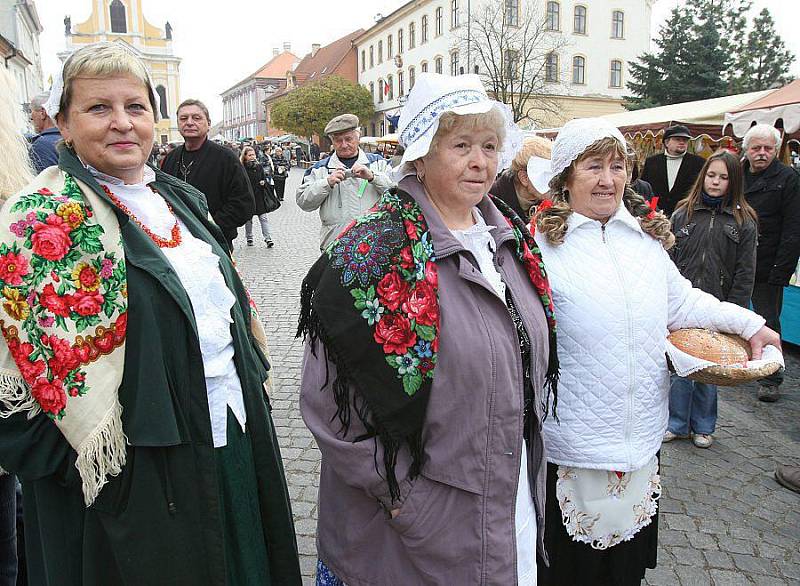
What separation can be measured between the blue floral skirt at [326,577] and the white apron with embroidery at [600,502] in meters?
0.86

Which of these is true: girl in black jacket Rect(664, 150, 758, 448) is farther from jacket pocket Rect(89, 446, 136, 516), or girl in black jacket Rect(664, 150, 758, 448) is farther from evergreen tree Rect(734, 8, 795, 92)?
evergreen tree Rect(734, 8, 795, 92)

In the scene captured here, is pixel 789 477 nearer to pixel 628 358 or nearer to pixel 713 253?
pixel 713 253

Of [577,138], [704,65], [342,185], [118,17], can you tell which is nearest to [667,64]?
[704,65]

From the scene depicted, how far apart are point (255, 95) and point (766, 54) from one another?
7258 cm

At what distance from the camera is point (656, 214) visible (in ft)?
7.89

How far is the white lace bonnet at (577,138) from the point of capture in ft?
7.44

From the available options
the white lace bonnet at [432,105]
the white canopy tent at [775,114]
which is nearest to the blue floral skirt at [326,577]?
the white lace bonnet at [432,105]

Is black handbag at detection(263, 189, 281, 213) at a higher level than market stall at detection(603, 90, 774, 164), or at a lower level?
lower

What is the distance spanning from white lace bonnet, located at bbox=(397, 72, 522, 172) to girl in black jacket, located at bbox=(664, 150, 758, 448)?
3.06m

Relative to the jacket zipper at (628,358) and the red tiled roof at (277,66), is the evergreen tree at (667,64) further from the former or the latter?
the red tiled roof at (277,66)

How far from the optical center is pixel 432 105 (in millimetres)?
1793

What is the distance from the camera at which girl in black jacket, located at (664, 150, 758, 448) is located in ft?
14.0

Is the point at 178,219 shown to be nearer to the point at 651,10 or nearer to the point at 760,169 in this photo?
the point at 760,169

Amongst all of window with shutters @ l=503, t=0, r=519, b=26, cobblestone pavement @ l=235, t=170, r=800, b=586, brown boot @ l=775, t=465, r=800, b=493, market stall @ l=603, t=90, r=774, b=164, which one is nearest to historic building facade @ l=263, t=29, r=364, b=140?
window with shutters @ l=503, t=0, r=519, b=26
